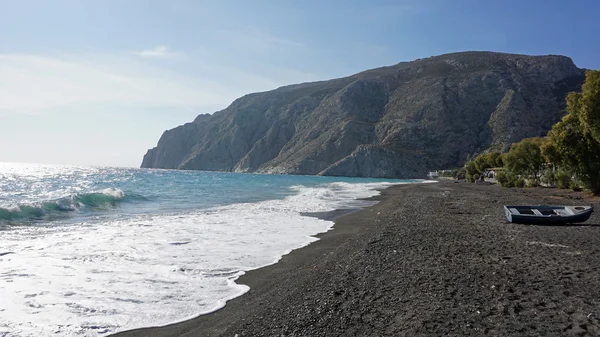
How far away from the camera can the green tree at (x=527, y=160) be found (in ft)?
145

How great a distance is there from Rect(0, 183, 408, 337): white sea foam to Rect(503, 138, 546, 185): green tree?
36.1m

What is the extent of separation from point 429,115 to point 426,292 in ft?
415

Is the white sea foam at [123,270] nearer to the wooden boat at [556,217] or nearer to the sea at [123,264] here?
the sea at [123,264]

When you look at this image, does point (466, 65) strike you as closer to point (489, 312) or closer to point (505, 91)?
point (505, 91)

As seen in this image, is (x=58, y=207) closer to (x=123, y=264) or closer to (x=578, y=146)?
(x=123, y=264)

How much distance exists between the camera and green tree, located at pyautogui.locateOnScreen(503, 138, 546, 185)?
1739 inches

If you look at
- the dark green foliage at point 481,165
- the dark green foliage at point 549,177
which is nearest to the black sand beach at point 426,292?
the dark green foliage at point 549,177

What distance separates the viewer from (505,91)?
123 meters

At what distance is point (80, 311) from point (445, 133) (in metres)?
127

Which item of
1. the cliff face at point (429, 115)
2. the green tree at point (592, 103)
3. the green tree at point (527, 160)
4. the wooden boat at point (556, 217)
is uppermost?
the cliff face at point (429, 115)

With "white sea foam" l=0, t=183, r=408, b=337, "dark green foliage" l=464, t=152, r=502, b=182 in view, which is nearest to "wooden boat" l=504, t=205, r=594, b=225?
"white sea foam" l=0, t=183, r=408, b=337

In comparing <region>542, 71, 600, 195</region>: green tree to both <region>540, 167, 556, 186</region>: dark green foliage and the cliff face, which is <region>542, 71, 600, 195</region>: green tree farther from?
the cliff face

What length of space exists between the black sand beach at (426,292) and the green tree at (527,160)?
36.4 m

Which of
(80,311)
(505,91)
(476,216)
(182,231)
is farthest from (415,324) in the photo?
(505,91)
